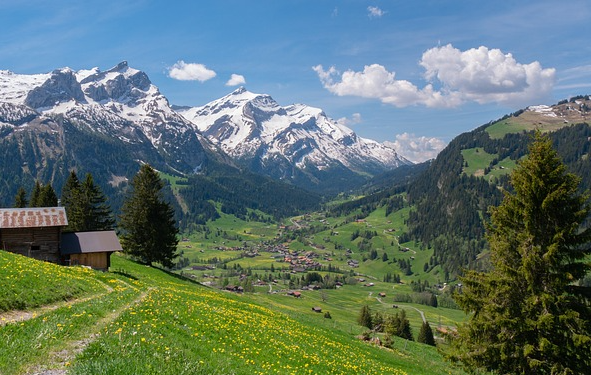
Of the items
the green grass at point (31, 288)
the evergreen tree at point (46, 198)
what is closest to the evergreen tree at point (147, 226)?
the evergreen tree at point (46, 198)

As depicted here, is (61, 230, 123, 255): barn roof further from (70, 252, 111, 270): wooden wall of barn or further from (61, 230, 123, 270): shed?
(70, 252, 111, 270): wooden wall of barn

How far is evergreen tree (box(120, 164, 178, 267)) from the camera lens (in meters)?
73.5

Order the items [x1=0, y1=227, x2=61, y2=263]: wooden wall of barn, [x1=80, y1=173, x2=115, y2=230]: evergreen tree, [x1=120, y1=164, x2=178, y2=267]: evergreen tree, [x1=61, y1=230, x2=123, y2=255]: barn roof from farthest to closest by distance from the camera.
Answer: [x1=80, y1=173, x2=115, y2=230]: evergreen tree → [x1=120, y1=164, x2=178, y2=267]: evergreen tree → [x1=61, y1=230, x2=123, y2=255]: barn roof → [x1=0, y1=227, x2=61, y2=263]: wooden wall of barn

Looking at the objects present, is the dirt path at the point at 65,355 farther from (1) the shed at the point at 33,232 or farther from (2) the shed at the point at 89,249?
(1) the shed at the point at 33,232

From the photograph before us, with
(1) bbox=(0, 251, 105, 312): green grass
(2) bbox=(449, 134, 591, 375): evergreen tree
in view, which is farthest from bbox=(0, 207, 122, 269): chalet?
(2) bbox=(449, 134, 591, 375): evergreen tree

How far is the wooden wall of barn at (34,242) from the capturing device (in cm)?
5300

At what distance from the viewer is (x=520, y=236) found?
88.5 feet

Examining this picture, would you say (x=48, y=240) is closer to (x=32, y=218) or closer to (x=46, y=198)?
(x=32, y=218)

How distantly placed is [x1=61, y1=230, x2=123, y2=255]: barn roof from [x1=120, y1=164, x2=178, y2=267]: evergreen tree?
13966mm

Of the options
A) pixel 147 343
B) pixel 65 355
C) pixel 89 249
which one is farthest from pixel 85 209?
pixel 65 355

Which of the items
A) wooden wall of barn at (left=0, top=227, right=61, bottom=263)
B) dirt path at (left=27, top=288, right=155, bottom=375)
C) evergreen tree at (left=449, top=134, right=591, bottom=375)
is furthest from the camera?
wooden wall of barn at (left=0, top=227, right=61, bottom=263)

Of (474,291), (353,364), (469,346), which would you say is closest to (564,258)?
(474,291)

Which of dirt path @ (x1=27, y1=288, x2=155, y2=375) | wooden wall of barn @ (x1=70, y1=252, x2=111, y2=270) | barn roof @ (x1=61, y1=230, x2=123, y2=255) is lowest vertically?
wooden wall of barn @ (x1=70, y1=252, x2=111, y2=270)

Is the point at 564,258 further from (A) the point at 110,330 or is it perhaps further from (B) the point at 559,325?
(A) the point at 110,330
